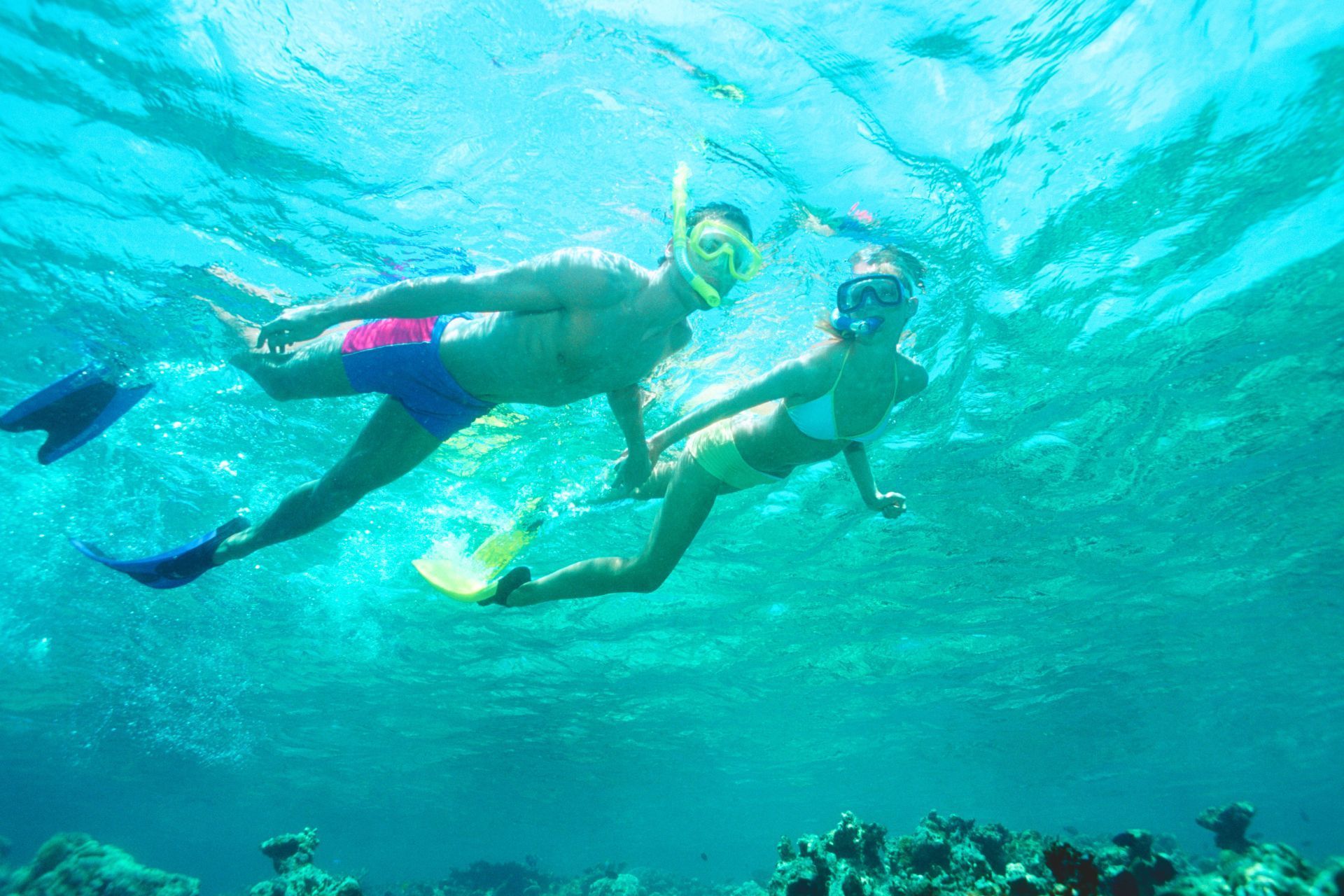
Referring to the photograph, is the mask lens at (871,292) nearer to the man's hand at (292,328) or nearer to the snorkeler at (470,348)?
the snorkeler at (470,348)

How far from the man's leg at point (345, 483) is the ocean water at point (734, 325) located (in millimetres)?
3622

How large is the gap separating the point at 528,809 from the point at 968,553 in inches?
2005

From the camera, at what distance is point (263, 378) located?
4.99 metres

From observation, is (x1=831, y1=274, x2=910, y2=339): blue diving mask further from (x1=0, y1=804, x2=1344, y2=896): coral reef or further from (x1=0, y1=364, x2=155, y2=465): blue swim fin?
(x1=0, y1=364, x2=155, y2=465): blue swim fin

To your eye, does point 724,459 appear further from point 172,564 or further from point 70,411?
point 70,411

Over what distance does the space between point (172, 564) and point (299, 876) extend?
11.4 feet

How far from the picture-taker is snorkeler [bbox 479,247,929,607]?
5020 mm

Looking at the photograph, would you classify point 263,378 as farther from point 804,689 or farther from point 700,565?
point 804,689

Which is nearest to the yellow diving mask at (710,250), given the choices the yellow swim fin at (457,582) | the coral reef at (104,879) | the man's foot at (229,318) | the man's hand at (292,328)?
the man's hand at (292,328)

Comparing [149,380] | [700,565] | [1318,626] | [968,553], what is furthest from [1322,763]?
[149,380]

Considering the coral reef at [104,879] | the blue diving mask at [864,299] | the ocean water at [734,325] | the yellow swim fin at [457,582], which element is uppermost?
the ocean water at [734,325]

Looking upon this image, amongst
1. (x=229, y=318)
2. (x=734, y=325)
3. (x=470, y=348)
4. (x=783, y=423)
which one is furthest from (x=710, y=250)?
(x=229, y=318)

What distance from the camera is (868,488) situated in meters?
6.25

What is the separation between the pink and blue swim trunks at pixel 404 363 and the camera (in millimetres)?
4691
